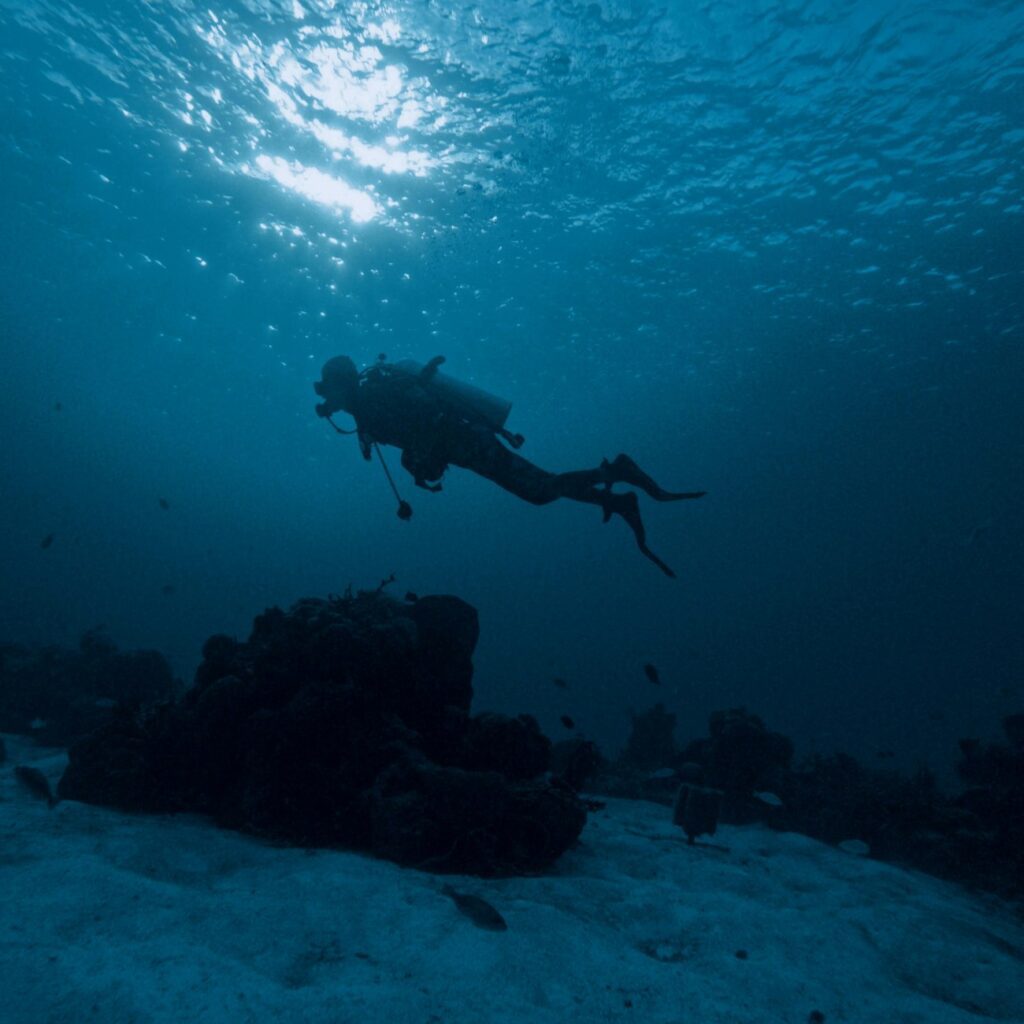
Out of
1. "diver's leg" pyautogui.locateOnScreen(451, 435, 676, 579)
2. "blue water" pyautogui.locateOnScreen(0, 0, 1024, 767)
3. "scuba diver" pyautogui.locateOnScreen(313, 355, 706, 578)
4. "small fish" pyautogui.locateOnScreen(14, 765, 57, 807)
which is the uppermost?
"blue water" pyautogui.locateOnScreen(0, 0, 1024, 767)

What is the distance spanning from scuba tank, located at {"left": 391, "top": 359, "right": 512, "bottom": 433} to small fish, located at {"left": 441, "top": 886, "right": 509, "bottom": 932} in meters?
5.36

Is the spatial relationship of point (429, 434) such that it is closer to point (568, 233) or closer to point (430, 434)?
point (430, 434)

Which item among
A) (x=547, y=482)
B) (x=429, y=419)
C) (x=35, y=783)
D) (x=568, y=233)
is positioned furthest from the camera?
(x=568, y=233)

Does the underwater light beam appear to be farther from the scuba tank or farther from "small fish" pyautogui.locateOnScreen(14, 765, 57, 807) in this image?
"small fish" pyautogui.locateOnScreen(14, 765, 57, 807)

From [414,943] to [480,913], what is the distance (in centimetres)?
67

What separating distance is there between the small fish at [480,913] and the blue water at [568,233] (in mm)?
14938

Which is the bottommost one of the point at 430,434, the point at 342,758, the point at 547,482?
the point at 342,758

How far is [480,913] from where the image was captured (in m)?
3.96

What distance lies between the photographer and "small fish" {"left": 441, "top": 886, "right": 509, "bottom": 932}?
383 centimetres

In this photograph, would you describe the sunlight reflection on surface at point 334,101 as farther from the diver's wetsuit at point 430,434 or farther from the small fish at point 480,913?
the small fish at point 480,913

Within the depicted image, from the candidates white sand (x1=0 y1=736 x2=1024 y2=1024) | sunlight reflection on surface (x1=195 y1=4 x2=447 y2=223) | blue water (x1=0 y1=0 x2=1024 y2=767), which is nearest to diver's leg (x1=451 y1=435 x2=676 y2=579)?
white sand (x1=0 y1=736 x2=1024 y2=1024)

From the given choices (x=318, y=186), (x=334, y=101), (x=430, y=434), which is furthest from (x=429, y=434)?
(x=318, y=186)

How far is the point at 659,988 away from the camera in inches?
135

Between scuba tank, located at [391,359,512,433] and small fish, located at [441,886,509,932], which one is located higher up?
scuba tank, located at [391,359,512,433]
